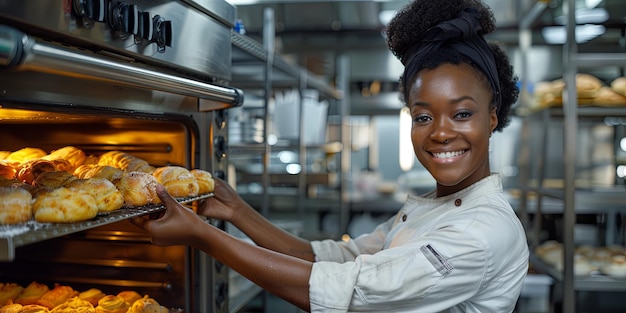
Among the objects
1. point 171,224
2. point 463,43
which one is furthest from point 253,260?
point 463,43

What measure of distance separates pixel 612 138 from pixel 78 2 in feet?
16.8

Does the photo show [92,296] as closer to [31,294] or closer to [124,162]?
[31,294]

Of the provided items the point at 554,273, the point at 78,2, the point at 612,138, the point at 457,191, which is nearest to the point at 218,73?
the point at 78,2

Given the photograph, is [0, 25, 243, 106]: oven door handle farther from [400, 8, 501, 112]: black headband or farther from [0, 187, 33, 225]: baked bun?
[400, 8, 501, 112]: black headband

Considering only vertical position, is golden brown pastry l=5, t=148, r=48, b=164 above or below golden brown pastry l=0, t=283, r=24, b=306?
above

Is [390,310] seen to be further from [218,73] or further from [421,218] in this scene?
[218,73]

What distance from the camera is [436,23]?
5.05 feet

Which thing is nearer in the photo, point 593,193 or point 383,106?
point 593,193

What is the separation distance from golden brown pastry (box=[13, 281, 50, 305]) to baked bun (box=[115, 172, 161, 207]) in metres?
0.45

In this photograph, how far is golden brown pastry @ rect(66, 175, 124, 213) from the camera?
3.59ft

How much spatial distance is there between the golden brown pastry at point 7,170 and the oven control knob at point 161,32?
1.48 ft

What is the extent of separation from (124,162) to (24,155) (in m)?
0.24

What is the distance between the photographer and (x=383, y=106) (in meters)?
5.39

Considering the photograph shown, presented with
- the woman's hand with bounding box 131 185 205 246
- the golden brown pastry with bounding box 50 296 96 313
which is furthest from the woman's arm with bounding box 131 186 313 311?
the golden brown pastry with bounding box 50 296 96 313
